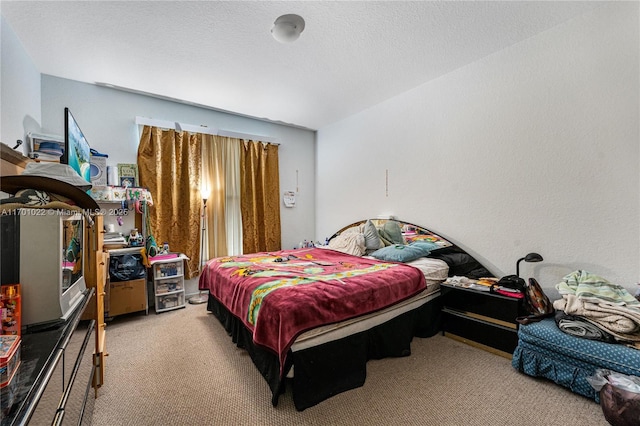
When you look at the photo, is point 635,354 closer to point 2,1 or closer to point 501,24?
point 501,24

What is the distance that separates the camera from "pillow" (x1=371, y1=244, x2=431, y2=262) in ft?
9.55

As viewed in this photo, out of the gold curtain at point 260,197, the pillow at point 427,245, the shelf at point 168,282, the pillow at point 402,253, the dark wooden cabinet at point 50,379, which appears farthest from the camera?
the gold curtain at point 260,197

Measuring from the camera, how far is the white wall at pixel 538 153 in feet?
6.79

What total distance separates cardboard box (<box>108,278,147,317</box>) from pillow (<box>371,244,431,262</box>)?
112 inches

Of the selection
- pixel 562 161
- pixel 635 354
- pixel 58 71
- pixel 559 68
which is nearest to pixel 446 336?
pixel 635 354

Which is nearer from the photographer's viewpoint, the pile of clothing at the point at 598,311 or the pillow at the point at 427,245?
the pile of clothing at the point at 598,311

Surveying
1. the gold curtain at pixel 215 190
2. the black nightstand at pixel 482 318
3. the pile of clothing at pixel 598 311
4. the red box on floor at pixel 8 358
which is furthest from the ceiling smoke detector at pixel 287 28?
the pile of clothing at pixel 598 311

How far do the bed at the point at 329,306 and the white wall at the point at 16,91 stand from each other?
2.06 metres

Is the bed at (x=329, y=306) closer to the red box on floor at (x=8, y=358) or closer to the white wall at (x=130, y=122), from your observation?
the red box on floor at (x=8, y=358)

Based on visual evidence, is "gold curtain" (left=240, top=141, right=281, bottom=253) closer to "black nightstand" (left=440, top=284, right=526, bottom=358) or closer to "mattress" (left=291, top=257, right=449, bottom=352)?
"mattress" (left=291, top=257, right=449, bottom=352)

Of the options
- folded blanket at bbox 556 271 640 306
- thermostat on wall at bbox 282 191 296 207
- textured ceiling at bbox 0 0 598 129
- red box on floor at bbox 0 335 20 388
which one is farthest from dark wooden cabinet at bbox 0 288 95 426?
thermostat on wall at bbox 282 191 296 207

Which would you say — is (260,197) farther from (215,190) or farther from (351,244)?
(351,244)

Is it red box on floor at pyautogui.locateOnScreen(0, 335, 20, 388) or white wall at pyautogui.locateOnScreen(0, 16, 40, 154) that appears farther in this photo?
white wall at pyautogui.locateOnScreen(0, 16, 40, 154)

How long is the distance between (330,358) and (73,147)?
2.34 metres
